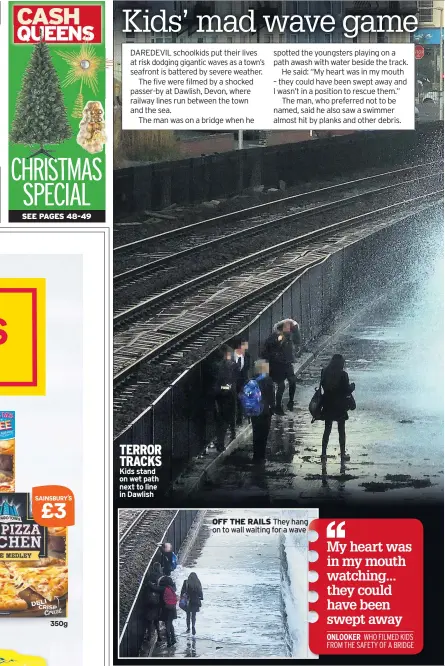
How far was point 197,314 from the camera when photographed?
6.07m

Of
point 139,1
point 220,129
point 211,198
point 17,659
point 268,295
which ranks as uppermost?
point 139,1

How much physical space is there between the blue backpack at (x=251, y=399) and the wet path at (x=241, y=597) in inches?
24.3

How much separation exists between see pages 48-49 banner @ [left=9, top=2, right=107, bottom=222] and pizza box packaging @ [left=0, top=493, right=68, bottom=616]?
180 cm

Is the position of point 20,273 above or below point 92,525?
above

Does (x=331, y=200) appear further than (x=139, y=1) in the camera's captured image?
Yes

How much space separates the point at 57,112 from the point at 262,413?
2.21 m

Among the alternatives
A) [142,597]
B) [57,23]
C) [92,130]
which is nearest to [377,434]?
[142,597]

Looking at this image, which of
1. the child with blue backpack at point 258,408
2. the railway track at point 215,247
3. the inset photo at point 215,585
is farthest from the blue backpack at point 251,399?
the railway track at point 215,247

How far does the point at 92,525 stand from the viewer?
6.02m

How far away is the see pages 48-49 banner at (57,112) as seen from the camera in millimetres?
5918

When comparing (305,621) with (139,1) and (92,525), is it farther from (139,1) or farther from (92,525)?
(139,1)

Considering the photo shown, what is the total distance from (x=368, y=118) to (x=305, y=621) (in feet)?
10.2

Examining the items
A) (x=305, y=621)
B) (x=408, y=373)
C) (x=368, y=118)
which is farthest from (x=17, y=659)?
(x=368, y=118)

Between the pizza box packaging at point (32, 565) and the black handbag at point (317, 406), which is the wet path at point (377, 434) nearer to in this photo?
the black handbag at point (317, 406)
